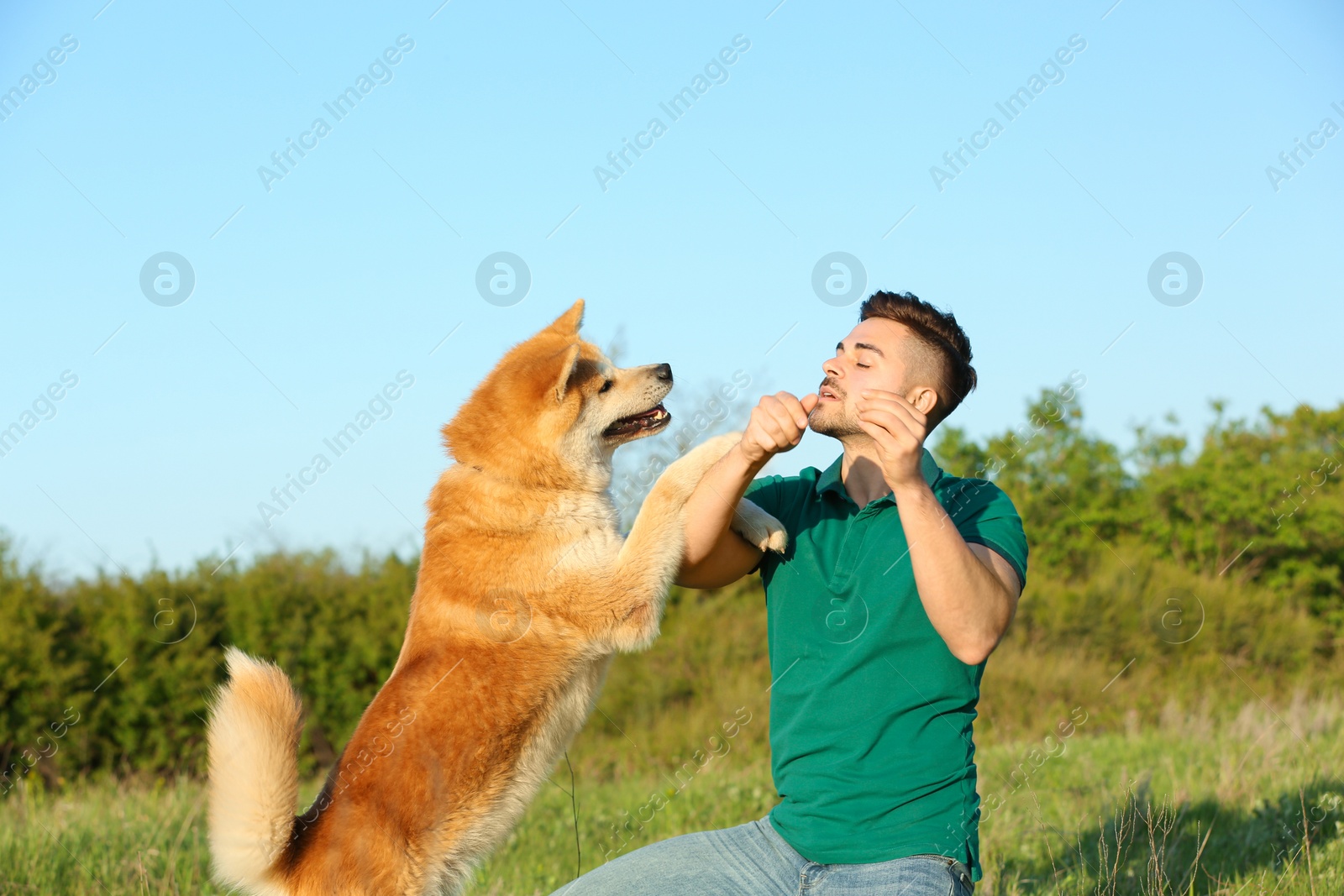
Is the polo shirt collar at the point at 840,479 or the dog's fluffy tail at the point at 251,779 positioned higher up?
the polo shirt collar at the point at 840,479

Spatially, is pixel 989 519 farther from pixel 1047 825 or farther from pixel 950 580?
pixel 1047 825

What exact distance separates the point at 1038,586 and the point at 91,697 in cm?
1033

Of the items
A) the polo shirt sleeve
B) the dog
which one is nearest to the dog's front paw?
the dog

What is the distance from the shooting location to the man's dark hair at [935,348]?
3.00 metres

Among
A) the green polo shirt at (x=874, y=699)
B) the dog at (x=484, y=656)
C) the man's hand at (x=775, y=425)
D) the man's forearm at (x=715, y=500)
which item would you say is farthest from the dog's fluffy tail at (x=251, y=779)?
the man's hand at (x=775, y=425)

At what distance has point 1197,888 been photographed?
13.7 ft

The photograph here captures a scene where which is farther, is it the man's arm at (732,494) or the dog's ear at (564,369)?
the dog's ear at (564,369)

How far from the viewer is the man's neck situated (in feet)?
9.96

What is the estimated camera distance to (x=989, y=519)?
113 inches

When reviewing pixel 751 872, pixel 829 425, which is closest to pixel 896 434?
pixel 829 425

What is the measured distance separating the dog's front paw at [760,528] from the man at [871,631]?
0.05 m

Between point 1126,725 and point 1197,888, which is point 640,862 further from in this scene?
point 1126,725

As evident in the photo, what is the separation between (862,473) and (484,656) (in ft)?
4.28

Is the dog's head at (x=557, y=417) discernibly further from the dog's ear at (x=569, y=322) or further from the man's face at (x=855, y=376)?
the man's face at (x=855, y=376)
